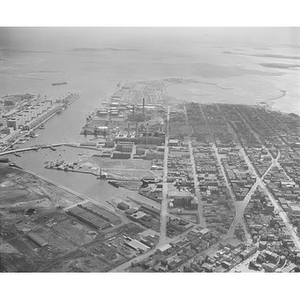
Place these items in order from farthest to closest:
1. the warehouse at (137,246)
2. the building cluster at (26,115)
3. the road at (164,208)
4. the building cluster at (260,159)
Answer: the building cluster at (26,115)
the building cluster at (260,159)
the road at (164,208)
the warehouse at (137,246)

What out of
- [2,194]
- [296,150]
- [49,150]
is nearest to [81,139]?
[49,150]

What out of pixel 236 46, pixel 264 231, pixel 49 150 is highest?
pixel 236 46

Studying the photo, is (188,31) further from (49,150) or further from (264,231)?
(49,150)

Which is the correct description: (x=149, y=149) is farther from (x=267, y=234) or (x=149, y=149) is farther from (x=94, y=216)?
(x=267, y=234)

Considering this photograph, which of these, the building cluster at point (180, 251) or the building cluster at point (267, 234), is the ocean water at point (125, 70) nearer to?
the building cluster at point (180, 251)

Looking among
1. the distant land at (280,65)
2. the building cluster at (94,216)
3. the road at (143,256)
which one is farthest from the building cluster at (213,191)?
the distant land at (280,65)

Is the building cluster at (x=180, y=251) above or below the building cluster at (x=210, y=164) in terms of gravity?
below

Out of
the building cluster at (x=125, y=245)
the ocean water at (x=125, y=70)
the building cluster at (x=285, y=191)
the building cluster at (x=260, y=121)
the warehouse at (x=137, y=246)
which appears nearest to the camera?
the building cluster at (x=125, y=245)
